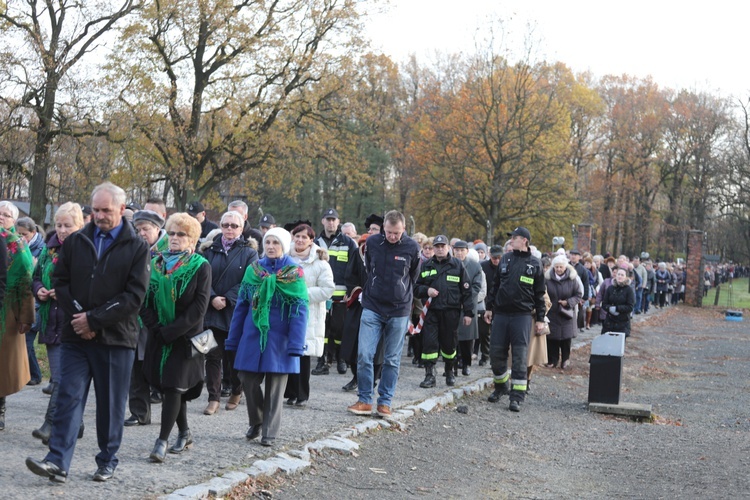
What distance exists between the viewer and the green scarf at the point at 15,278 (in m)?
7.11

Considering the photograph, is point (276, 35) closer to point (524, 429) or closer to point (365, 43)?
point (365, 43)

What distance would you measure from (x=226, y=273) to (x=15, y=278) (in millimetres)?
2334

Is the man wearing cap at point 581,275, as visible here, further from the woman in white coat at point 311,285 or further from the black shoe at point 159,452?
the black shoe at point 159,452

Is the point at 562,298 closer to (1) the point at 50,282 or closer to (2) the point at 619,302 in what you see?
(2) the point at 619,302

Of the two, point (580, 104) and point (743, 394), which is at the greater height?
point (580, 104)

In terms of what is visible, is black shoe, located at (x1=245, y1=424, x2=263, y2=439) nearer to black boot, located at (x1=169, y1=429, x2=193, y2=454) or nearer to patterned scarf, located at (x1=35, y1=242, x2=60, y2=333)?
black boot, located at (x1=169, y1=429, x2=193, y2=454)

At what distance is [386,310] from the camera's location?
9.39m

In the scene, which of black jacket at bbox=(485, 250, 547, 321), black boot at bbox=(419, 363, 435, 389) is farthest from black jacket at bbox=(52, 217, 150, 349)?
black boot at bbox=(419, 363, 435, 389)

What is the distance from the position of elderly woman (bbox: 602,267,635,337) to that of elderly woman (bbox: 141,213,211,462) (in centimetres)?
1092

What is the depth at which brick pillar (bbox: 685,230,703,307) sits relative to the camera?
44688 millimetres

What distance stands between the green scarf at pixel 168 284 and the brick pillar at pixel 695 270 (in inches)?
1650

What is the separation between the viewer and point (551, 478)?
315 inches

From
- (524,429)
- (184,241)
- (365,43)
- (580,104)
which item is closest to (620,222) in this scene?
(580,104)

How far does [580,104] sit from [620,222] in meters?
9.15
